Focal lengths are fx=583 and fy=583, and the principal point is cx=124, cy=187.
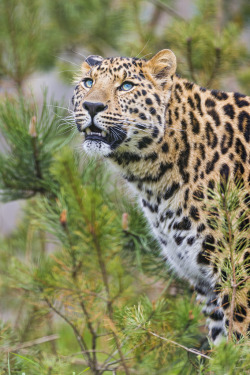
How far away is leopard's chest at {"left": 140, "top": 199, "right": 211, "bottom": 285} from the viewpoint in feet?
15.8

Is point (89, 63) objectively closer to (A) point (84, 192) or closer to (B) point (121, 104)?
(B) point (121, 104)

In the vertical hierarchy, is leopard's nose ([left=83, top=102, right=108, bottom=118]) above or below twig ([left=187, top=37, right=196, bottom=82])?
below

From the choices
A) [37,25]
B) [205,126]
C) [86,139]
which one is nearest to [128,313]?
[86,139]

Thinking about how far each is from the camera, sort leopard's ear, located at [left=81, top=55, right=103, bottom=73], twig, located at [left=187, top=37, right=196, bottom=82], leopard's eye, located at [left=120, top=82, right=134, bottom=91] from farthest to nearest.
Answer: twig, located at [left=187, top=37, right=196, bottom=82] → leopard's ear, located at [left=81, top=55, right=103, bottom=73] → leopard's eye, located at [left=120, top=82, right=134, bottom=91]

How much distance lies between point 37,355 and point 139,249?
4.40 feet

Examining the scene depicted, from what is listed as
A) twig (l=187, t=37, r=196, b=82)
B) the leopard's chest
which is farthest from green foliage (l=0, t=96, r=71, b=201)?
twig (l=187, t=37, r=196, b=82)

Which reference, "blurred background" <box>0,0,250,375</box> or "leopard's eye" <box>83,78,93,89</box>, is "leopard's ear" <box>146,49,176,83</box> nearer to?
"blurred background" <box>0,0,250,375</box>

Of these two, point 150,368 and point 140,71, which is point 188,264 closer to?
point 150,368

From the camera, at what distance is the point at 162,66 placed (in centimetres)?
494

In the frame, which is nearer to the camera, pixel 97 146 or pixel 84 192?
pixel 84 192

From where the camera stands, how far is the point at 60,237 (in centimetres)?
470

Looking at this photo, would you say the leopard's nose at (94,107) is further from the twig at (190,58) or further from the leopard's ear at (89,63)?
the twig at (190,58)

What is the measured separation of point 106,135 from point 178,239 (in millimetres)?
1080

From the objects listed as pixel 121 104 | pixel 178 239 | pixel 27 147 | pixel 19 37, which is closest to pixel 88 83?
pixel 121 104
